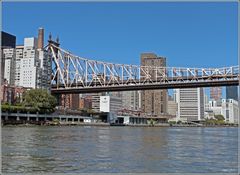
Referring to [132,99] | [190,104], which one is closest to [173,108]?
[190,104]

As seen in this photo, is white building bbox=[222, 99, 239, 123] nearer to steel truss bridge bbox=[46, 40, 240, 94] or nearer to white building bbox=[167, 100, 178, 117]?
white building bbox=[167, 100, 178, 117]

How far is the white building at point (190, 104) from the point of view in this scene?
570 feet

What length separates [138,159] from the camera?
13820 millimetres

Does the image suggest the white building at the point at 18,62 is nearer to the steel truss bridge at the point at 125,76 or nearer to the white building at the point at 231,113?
the steel truss bridge at the point at 125,76

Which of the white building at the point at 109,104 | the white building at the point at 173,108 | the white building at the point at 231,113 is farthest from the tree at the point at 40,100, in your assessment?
the white building at the point at 231,113

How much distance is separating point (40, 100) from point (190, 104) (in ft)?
353

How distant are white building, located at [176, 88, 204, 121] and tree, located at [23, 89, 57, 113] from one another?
327ft

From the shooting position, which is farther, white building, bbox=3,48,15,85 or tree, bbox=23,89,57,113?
white building, bbox=3,48,15,85

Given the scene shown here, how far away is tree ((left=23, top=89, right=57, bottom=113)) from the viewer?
78.8 m

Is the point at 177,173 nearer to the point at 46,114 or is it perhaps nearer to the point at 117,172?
the point at 117,172

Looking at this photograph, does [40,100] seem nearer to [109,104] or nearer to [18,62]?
[18,62]

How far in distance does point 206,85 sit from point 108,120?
208 feet

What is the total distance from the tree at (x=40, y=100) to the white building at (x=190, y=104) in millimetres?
99640

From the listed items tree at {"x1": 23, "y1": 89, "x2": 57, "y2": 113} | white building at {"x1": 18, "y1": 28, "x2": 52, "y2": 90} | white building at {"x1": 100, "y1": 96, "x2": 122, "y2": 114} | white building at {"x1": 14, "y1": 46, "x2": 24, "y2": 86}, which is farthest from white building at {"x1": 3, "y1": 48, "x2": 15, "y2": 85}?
white building at {"x1": 100, "y1": 96, "x2": 122, "y2": 114}
